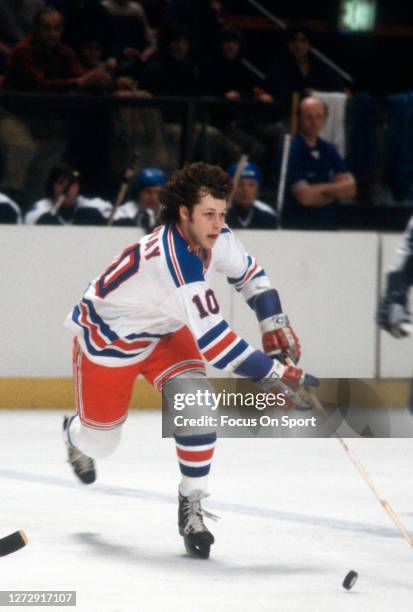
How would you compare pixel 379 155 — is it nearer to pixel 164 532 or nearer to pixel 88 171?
pixel 88 171

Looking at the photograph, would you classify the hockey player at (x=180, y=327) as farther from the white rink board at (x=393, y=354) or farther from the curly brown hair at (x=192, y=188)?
the white rink board at (x=393, y=354)

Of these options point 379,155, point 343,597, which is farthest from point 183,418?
point 379,155

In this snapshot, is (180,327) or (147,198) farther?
(147,198)

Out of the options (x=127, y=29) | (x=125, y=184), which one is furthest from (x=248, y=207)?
(x=127, y=29)

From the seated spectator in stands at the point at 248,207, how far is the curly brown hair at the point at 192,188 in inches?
140

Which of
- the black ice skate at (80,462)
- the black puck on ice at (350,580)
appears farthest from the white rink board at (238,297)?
the black puck on ice at (350,580)

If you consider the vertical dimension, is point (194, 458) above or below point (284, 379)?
below

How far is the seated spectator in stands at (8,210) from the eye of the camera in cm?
788

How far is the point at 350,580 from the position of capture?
12.7 ft

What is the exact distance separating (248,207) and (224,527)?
3.50 m

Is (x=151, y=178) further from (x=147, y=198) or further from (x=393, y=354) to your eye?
(x=393, y=354)

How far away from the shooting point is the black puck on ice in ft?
12.7

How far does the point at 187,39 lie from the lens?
9148 millimetres

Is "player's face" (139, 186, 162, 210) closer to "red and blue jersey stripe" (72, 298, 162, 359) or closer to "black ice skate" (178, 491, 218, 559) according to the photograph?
"red and blue jersey stripe" (72, 298, 162, 359)
